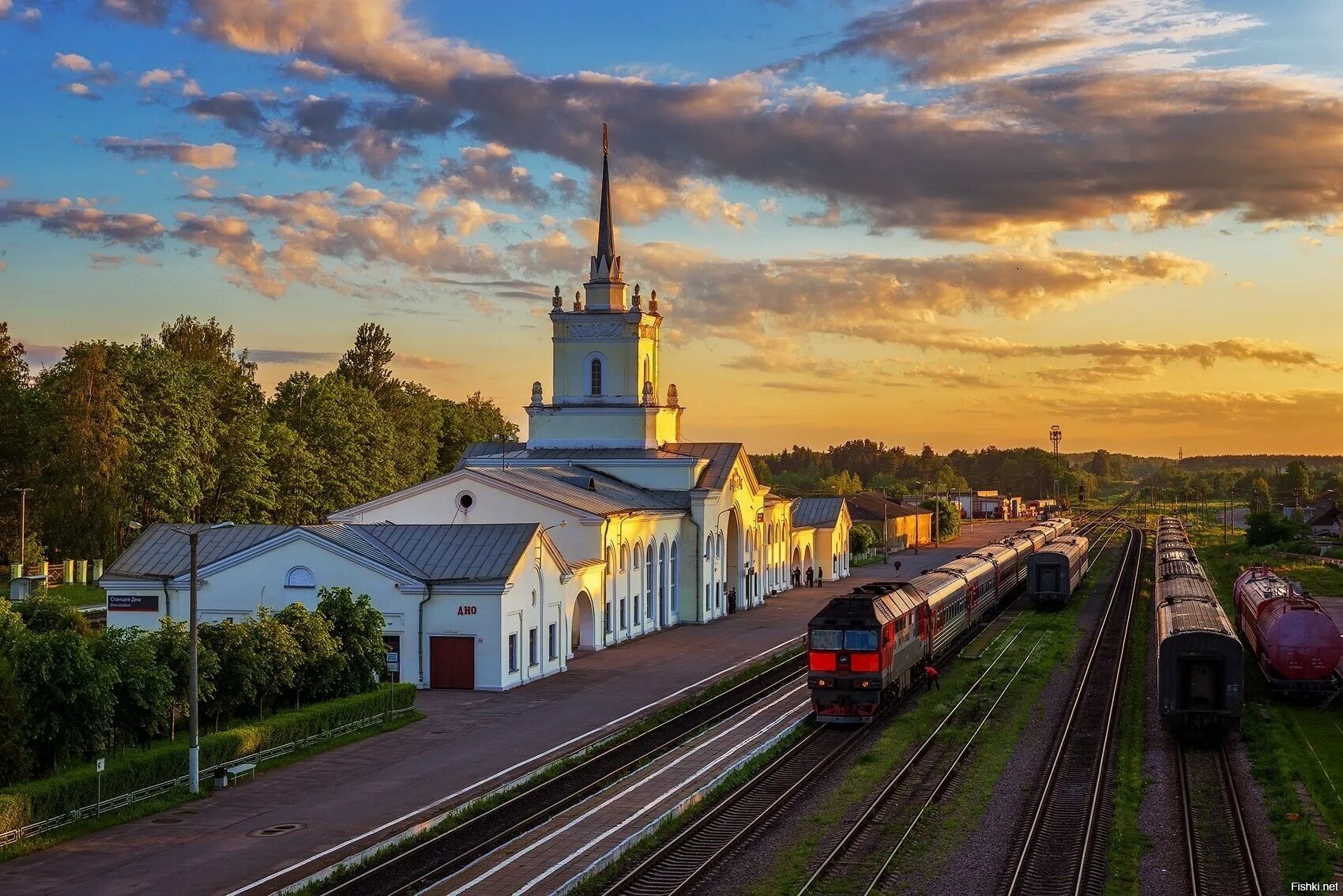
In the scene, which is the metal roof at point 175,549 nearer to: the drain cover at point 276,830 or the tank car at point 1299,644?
the drain cover at point 276,830

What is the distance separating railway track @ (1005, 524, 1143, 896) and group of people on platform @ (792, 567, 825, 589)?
153ft

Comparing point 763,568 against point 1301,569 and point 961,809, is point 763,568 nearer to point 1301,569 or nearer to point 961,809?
point 1301,569

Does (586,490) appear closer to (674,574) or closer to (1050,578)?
(674,574)

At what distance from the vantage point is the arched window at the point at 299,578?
49.7 meters

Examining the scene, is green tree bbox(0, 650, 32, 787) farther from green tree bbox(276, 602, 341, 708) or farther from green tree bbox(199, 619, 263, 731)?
green tree bbox(276, 602, 341, 708)

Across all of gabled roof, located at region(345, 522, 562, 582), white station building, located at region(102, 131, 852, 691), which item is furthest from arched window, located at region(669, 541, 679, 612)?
gabled roof, located at region(345, 522, 562, 582)

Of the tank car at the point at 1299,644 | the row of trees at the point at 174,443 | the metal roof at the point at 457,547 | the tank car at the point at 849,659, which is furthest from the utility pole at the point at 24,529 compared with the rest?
the tank car at the point at 1299,644

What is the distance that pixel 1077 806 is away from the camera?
29.4m

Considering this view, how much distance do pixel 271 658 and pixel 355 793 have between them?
7501 millimetres

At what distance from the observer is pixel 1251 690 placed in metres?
45.5

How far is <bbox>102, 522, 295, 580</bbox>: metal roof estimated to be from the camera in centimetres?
5162

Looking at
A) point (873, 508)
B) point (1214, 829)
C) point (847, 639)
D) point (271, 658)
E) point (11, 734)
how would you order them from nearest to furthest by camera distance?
point (1214, 829)
point (11, 734)
point (271, 658)
point (847, 639)
point (873, 508)

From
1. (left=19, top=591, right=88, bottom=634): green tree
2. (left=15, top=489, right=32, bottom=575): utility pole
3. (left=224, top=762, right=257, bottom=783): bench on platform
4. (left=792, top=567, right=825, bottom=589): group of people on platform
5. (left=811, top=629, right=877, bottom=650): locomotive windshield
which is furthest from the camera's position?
(left=792, top=567, right=825, bottom=589): group of people on platform

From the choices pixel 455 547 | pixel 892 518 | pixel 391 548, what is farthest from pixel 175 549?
pixel 892 518
